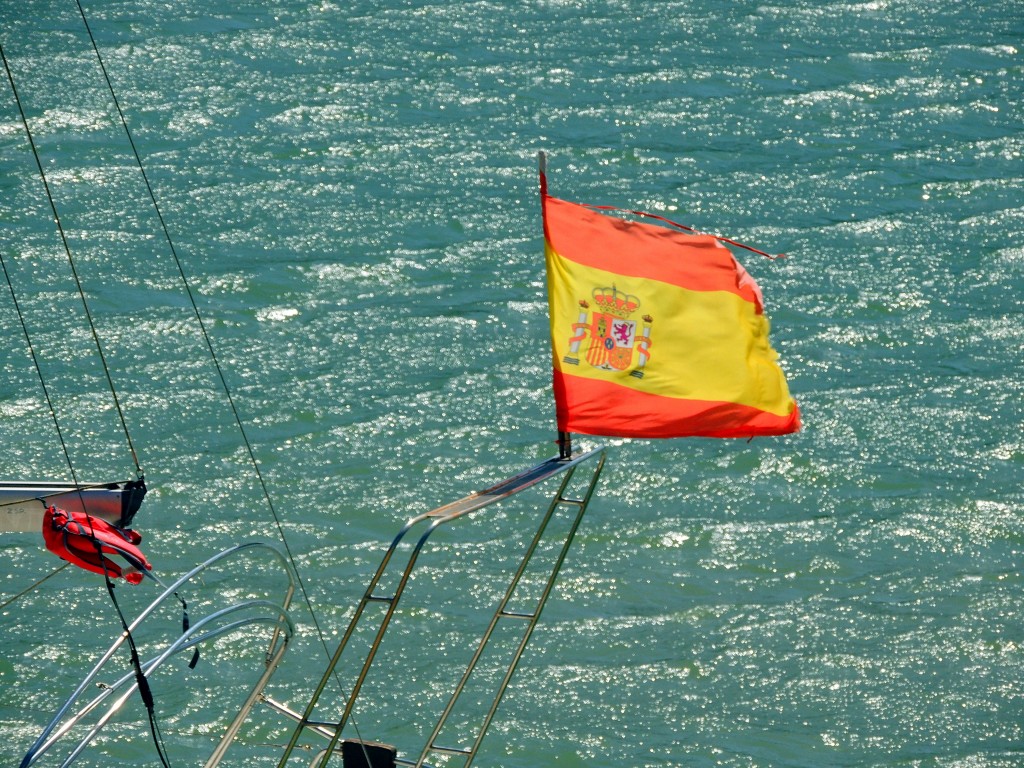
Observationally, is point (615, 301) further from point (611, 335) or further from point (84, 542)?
point (84, 542)

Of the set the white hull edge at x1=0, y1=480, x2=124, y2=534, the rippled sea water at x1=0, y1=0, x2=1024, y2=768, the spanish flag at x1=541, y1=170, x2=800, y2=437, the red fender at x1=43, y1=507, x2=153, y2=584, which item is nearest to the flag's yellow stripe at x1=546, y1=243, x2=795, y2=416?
the spanish flag at x1=541, y1=170, x2=800, y2=437

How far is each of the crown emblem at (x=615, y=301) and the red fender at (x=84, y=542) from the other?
414cm

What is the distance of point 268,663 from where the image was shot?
12312 millimetres

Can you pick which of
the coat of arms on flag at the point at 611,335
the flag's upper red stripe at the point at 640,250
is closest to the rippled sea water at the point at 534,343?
the coat of arms on flag at the point at 611,335

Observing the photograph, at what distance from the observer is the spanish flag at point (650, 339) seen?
39.1 ft

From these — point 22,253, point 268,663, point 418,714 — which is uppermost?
point 268,663

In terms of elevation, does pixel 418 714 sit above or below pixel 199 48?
below

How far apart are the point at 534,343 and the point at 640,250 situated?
13.3 m

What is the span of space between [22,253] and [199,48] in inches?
351

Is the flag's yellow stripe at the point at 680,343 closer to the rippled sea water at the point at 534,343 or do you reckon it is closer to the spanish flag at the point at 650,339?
the spanish flag at the point at 650,339

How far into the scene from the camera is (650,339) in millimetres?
12188

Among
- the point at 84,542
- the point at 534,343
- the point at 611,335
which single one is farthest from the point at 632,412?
the point at 534,343

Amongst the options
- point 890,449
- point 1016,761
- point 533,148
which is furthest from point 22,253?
point 1016,761

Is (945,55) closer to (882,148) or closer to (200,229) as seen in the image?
(882,148)
